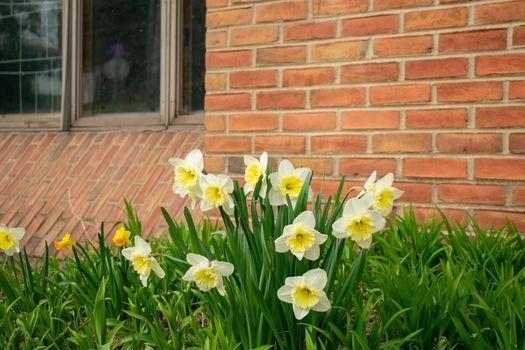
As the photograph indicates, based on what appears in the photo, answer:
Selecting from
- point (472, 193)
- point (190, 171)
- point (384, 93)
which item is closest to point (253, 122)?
point (384, 93)

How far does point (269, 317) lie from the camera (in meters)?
1.50

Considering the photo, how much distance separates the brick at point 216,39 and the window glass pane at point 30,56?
1855 mm

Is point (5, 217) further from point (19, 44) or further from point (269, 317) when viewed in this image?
point (269, 317)

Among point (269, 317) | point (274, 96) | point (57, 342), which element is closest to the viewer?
point (269, 317)

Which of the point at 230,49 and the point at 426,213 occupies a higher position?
the point at 230,49

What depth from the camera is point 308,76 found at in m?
2.74

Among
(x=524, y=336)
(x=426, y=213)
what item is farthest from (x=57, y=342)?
(x=426, y=213)

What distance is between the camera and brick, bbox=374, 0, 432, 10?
252 cm

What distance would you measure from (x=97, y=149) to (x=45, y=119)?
0.77m

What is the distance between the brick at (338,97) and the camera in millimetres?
2635

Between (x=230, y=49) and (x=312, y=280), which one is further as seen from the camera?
(x=230, y=49)

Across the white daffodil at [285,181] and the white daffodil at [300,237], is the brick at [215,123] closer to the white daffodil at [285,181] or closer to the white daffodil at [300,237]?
the white daffodil at [285,181]

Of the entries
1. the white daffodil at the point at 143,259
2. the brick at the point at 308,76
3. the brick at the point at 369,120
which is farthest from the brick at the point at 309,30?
the white daffodil at the point at 143,259

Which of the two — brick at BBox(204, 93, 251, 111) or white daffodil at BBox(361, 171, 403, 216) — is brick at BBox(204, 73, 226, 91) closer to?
brick at BBox(204, 93, 251, 111)
